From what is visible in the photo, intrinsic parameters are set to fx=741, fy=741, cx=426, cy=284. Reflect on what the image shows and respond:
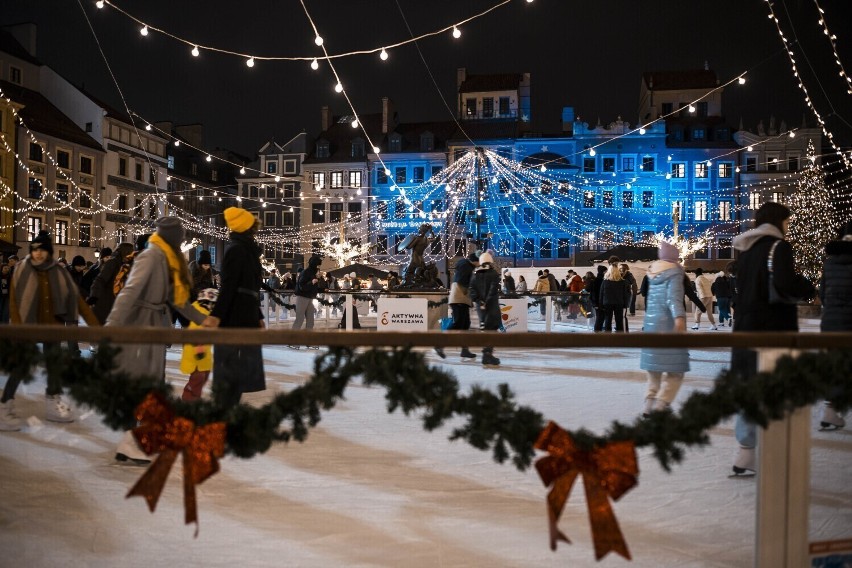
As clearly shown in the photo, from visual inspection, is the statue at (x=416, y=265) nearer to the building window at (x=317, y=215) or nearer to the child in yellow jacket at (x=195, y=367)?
the child in yellow jacket at (x=195, y=367)

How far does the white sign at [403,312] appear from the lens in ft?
44.6

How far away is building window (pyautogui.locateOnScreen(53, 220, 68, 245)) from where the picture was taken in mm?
37781

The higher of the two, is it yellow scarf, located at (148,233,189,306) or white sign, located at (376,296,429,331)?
yellow scarf, located at (148,233,189,306)

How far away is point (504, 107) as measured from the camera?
169 ft

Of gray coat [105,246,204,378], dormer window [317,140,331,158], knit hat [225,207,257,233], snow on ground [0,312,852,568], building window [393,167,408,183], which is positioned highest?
dormer window [317,140,331,158]

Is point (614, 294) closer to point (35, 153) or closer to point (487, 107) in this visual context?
point (35, 153)

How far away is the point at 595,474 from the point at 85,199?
43678mm

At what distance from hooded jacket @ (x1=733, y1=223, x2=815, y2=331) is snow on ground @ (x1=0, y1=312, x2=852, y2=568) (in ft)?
6.02

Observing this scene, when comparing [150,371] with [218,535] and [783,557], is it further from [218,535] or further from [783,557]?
[783,557]

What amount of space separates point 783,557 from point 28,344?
2.98 m

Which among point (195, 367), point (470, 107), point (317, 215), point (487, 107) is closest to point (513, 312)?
point (195, 367)

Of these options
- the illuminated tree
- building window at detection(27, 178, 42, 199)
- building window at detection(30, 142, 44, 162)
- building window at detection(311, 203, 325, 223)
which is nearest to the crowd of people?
the illuminated tree

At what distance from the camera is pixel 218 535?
313 centimetres

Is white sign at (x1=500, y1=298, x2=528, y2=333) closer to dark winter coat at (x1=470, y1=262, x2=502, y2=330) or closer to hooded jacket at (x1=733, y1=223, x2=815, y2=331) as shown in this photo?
dark winter coat at (x1=470, y1=262, x2=502, y2=330)
